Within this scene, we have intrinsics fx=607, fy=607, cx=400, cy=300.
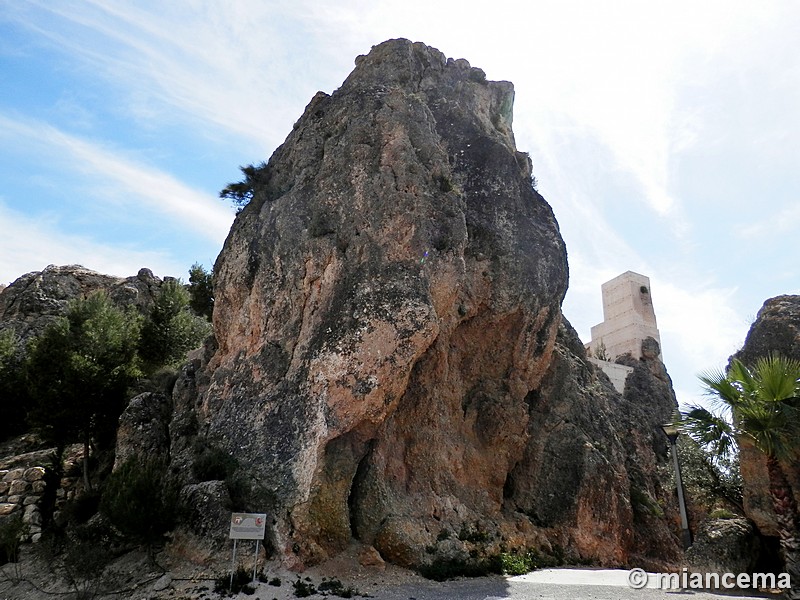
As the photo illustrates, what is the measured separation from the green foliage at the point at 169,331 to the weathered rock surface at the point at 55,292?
189 centimetres

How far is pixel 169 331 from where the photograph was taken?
90.2 ft

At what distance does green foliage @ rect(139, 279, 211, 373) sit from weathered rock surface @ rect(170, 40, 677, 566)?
21.5ft

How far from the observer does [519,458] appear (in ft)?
71.7

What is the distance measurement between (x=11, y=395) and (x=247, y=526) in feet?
51.6

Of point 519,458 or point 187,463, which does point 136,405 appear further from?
point 519,458

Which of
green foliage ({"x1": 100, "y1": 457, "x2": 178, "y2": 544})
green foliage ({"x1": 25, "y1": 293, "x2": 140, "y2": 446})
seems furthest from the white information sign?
green foliage ({"x1": 25, "y1": 293, "x2": 140, "y2": 446})

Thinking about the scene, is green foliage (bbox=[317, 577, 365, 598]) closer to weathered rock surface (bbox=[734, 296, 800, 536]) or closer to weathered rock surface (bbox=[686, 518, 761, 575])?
weathered rock surface (bbox=[686, 518, 761, 575])

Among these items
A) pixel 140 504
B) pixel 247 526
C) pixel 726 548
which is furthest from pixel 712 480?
pixel 140 504

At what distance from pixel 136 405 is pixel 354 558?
824 cm

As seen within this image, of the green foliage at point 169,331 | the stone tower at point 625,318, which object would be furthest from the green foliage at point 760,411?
the stone tower at point 625,318

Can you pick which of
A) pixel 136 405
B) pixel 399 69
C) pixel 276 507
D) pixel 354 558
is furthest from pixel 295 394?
pixel 399 69

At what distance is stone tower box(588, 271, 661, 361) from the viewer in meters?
41.8

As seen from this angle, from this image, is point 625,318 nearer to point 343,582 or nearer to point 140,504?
point 343,582

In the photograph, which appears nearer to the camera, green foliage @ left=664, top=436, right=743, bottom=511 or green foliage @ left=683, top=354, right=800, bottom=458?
green foliage @ left=683, top=354, right=800, bottom=458
